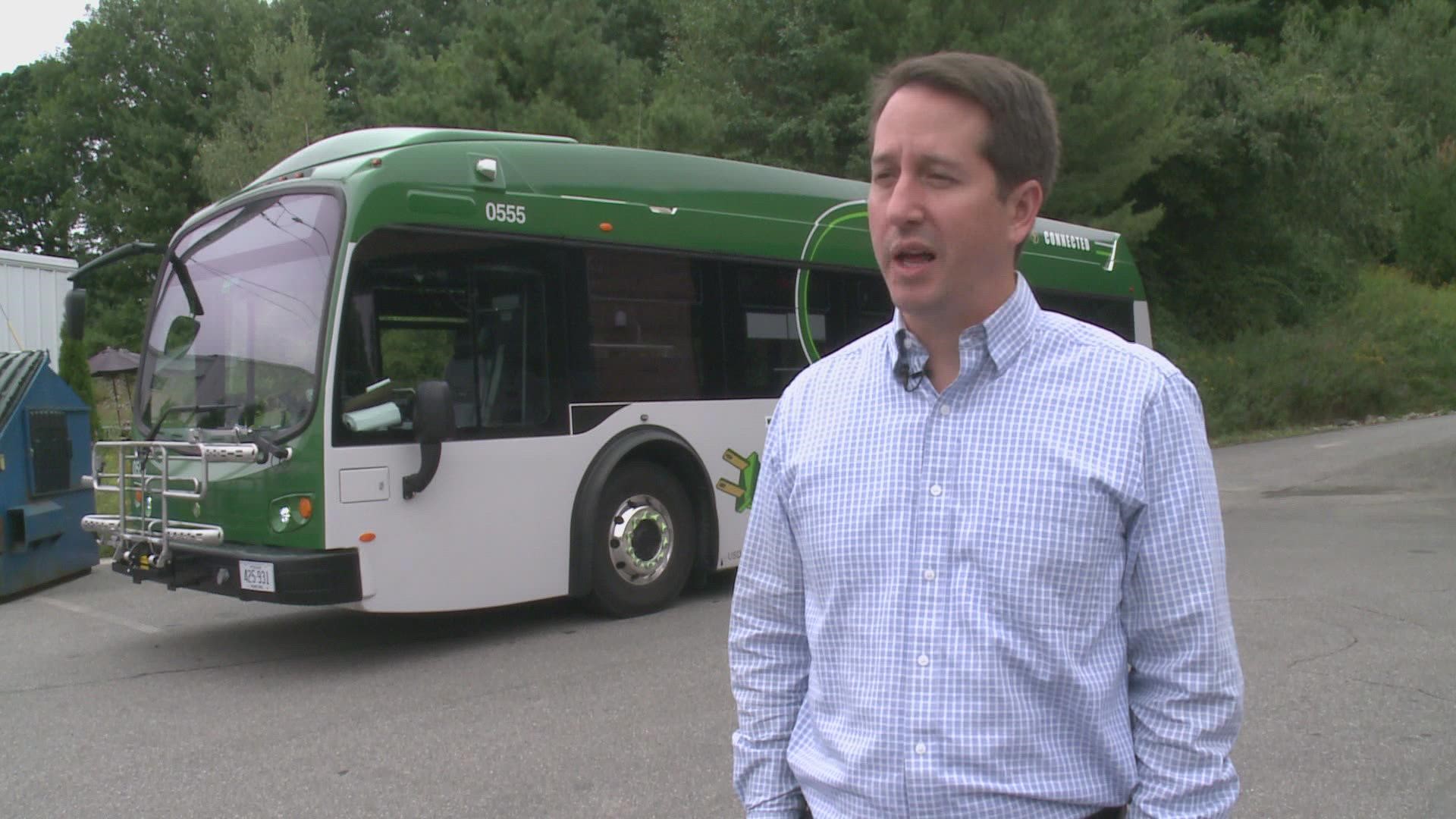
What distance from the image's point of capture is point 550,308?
8.23m

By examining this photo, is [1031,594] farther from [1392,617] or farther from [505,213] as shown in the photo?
[1392,617]

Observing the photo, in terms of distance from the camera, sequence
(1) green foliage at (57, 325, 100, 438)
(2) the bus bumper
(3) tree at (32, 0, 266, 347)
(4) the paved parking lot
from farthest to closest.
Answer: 1. (3) tree at (32, 0, 266, 347)
2. (1) green foliage at (57, 325, 100, 438)
3. (2) the bus bumper
4. (4) the paved parking lot

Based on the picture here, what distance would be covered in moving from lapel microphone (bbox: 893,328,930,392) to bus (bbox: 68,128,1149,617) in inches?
218

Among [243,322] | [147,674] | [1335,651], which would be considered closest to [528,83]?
[243,322]

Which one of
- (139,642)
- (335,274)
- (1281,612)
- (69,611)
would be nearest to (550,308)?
(335,274)

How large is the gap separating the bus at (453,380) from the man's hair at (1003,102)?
566 centimetres

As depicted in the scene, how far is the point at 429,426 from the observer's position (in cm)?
727

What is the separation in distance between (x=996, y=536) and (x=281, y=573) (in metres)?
5.74

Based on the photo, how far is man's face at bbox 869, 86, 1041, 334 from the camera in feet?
6.34

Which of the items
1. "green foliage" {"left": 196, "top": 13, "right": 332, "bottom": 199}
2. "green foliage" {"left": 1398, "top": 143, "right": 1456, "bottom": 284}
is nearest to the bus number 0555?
"green foliage" {"left": 196, "top": 13, "right": 332, "bottom": 199}

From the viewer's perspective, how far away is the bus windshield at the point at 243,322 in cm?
731

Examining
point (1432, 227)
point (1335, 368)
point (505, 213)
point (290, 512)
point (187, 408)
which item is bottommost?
point (290, 512)

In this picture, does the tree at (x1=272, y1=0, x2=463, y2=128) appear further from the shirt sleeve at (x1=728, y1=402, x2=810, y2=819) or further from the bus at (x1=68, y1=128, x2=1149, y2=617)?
the shirt sleeve at (x1=728, y1=402, x2=810, y2=819)

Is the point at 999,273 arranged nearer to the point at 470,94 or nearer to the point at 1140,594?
the point at 1140,594
